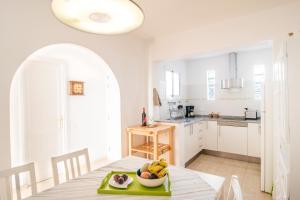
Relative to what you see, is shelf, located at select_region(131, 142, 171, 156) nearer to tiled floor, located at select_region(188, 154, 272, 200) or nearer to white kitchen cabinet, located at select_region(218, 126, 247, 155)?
tiled floor, located at select_region(188, 154, 272, 200)

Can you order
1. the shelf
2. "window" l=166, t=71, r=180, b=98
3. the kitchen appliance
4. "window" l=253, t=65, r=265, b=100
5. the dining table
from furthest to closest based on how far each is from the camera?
"window" l=166, t=71, r=180, b=98 < "window" l=253, t=65, r=265, b=100 < the kitchen appliance < the shelf < the dining table

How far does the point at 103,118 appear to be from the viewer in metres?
3.66

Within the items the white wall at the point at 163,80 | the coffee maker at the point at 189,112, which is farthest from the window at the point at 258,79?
the white wall at the point at 163,80

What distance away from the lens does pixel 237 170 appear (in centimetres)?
311

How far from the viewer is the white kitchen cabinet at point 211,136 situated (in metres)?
3.83

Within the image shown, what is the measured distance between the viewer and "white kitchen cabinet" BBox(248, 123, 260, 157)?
3.34 metres

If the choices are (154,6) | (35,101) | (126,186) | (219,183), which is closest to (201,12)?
(154,6)

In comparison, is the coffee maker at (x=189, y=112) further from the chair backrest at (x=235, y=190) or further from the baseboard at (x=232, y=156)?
the chair backrest at (x=235, y=190)

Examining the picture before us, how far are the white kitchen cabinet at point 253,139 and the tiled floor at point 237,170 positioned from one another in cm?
24

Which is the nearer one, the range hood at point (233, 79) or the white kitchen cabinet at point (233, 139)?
the white kitchen cabinet at point (233, 139)

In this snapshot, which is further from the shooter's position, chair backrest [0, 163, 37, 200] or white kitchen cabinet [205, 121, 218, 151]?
white kitchen cabinet [205, 121, 218, 151]

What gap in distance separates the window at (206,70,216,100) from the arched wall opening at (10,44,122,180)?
107 inches

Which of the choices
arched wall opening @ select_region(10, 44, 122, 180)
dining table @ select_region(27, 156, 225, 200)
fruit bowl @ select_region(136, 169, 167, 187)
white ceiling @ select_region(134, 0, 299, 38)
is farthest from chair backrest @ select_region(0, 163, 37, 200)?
white ceiling @ select_region(134, 0, 299, 38)

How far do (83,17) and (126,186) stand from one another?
115 cm
